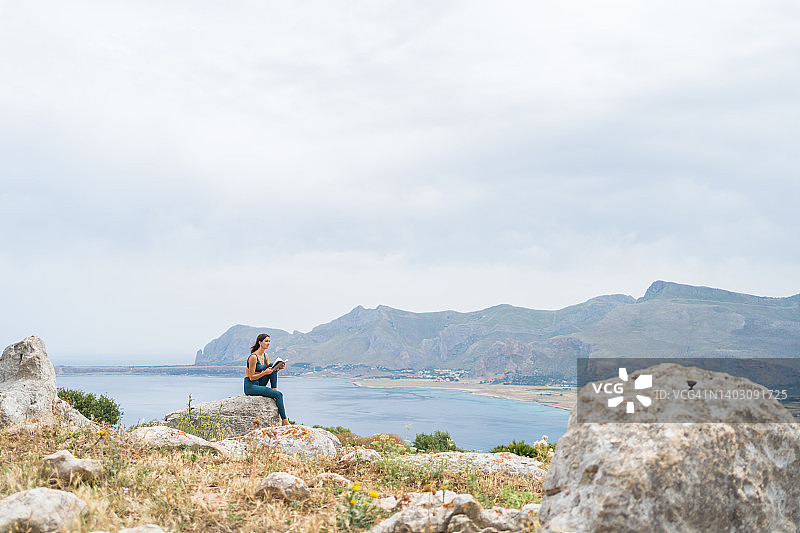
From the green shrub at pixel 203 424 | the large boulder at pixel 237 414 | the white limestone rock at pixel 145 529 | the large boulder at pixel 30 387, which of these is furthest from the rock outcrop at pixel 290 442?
the white limestone rock at pixel 145 529

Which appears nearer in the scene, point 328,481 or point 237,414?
point 328,481

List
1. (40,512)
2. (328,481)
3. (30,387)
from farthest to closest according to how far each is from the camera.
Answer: (30,387)
(328,481)
(40,512)

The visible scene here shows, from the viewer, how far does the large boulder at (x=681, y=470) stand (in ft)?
12.0

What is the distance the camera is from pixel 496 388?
154 m

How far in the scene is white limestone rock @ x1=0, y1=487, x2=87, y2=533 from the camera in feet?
14.7

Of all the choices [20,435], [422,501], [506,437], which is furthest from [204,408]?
[506,437]

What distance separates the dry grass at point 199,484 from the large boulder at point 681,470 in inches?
84.7

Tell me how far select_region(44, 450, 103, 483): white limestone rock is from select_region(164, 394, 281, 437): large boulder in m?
5.61

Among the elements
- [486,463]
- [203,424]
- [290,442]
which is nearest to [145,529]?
[290,442]

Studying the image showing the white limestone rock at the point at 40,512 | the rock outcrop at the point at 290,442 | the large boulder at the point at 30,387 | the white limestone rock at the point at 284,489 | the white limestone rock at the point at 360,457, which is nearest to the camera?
the white limestone rock at the point at 40,512

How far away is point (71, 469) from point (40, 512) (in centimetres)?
167

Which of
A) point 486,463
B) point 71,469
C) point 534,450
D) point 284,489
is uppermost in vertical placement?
point 71,469

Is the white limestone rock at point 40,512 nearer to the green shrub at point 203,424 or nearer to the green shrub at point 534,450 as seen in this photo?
the green shrub at point 203,424

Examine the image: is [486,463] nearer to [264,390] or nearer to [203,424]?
[264,390]
